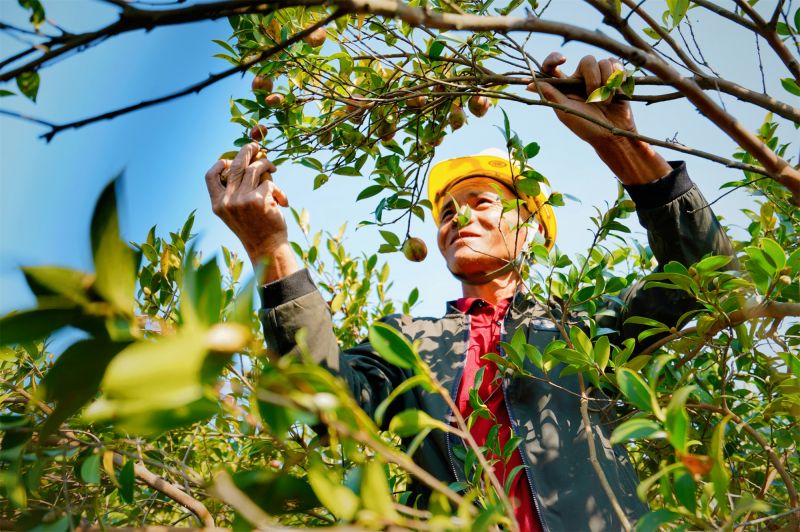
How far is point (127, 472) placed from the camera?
643mm

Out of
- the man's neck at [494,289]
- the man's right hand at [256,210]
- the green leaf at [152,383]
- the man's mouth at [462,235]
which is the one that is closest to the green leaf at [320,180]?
the man's right hand at [256,210]

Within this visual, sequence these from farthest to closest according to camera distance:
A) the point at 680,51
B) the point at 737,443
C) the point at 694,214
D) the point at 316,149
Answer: the point at 737,443
the point at 316,149
the point at 694,214
the point at 680,51

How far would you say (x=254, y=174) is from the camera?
4.87 feet

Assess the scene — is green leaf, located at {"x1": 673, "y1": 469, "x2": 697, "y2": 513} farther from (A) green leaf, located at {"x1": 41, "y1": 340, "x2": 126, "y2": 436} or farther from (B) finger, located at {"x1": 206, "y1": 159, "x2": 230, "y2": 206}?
(B) finger, located at {"x1": 206, "y1": 159, "x2": 230, "y2": 206}

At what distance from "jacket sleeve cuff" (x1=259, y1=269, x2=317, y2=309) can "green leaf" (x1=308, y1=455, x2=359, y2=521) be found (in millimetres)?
1063

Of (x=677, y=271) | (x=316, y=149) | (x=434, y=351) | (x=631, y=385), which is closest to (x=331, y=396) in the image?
(x=631, y=385)

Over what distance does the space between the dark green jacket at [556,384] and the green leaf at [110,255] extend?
1057mm

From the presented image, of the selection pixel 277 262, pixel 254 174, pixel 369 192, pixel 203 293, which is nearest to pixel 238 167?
pixel 254 174

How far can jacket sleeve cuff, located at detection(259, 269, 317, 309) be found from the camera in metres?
1.49

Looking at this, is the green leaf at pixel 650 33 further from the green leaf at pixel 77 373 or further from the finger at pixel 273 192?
the green leaf at pixel 77 373

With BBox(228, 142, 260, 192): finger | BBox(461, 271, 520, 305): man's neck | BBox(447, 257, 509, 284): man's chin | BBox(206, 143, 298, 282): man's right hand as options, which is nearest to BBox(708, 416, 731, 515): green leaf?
BBox(206, 143, 298, 282): man's right hand

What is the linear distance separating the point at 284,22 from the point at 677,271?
112cm

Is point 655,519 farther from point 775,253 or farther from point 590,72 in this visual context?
point 590,72

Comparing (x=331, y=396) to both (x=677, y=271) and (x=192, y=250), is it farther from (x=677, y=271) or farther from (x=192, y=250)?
(x=677, y=271)
